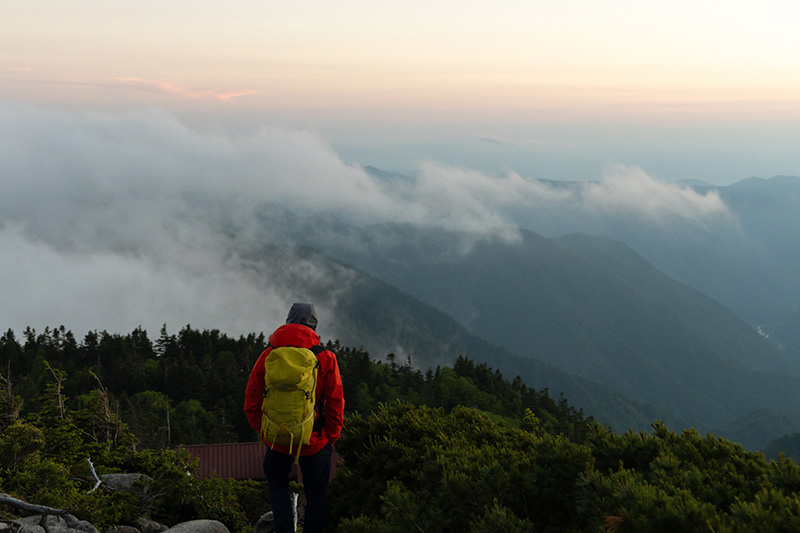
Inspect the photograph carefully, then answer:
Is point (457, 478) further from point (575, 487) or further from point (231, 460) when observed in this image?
point (231, 460)


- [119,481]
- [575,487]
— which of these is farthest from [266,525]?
[575,487]

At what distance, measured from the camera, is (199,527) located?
10.2m

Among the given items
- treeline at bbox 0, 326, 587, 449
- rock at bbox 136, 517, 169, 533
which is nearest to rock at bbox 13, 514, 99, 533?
rock at bbox 136, 517, 169, 533

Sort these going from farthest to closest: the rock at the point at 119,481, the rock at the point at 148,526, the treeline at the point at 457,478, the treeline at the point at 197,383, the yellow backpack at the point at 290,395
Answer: the treeline at the point at 197,383 → the rock at the point at 119,481 → the rock at the point at 148,526 → the yellow backpack at the point at 290,395 → the treeline at the point at 457,478

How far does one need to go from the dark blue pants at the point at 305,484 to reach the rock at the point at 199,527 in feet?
10.9

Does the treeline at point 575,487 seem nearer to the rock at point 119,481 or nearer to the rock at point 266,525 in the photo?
the rock at point 266,525

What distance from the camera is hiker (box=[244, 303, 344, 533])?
6797mm

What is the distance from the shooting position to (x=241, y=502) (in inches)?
617

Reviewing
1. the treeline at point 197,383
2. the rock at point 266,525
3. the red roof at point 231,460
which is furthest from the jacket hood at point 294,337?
the treeline at point 197,383

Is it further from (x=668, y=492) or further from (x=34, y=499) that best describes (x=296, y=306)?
(x=34, y=499)

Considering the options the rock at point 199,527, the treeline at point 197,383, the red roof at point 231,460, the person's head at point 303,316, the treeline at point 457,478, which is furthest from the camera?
the treeline at point 197,383

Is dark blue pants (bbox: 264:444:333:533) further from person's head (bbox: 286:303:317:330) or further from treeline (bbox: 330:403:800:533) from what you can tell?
person's head (bbox: 286:303:317:330)

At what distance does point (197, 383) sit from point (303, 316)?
217 ft

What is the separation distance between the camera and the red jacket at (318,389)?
267 inches
